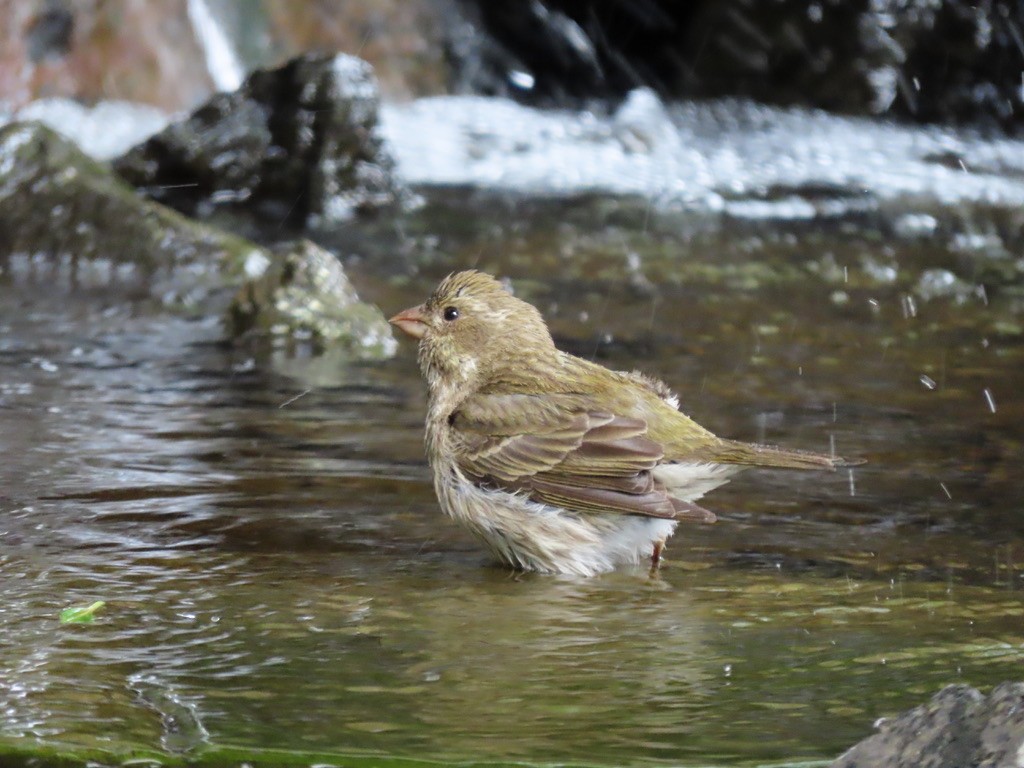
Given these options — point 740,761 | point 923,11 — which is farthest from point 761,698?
point 923,11

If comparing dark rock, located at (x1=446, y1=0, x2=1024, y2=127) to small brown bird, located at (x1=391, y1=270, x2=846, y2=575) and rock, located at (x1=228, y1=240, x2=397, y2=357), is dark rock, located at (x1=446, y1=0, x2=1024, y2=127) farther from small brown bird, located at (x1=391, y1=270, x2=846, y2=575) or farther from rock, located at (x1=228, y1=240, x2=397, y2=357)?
small brown bird, located at (x1=391, y1=270, x2=846, y2=575)

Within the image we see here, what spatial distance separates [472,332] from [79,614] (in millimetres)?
2028

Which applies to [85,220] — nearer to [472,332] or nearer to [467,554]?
[472,332]

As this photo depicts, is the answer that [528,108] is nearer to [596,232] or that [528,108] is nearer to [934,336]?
[596,232]

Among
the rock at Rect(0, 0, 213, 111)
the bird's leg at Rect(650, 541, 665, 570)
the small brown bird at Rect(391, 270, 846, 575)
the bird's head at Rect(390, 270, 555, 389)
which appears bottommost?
the bird's leg at Rect(650, 541, 665, 570)

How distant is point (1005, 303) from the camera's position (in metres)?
10.3

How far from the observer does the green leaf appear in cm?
442

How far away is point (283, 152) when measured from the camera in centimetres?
1429

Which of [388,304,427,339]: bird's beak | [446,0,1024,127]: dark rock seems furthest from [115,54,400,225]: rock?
[388,304,427,339]: bird's beak

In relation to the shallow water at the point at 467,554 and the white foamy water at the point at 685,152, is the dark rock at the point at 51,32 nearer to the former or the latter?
the white foamy water at the point at 685,152

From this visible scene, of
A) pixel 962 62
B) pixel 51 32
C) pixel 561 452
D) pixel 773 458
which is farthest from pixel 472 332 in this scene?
pixel 962 62

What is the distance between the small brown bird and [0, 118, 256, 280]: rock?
18.0 ft

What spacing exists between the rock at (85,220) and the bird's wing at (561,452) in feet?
18.3

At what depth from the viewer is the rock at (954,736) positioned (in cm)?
317
